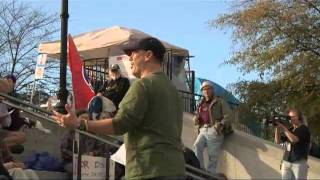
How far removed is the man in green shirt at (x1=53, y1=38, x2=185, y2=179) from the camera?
13.8ft

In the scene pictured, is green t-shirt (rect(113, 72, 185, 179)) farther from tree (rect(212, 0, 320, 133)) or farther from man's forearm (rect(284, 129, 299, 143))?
tree (rect(212, 0, 320, 133))

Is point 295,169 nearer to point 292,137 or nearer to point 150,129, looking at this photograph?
point 292,137

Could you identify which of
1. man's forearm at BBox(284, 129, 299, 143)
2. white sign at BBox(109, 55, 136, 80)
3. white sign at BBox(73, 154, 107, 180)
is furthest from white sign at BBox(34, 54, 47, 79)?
man's forearm at BBox(284, 129, 299, 143)

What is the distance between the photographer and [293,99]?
1866 centimetres

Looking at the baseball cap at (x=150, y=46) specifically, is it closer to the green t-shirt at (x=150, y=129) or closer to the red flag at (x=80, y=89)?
the green t-shirt at (x=150, y=129)

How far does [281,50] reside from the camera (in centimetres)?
1870

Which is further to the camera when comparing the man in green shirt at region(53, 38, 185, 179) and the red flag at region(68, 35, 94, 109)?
the red flag at region(68, 35, 94, 109)

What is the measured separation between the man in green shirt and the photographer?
19.2 ft

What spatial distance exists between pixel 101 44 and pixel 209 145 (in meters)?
6.13

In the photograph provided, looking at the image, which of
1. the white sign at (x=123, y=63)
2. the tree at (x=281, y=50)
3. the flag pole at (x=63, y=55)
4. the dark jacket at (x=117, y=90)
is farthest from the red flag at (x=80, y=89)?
the tree at (x=281, y=50)

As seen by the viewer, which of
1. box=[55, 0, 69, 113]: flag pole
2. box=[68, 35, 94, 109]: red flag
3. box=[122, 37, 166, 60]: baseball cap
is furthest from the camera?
box=[68, 35, 94, 109]: red flag

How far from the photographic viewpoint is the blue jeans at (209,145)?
10602 mm

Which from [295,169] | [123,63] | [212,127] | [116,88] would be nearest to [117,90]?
[116,88]

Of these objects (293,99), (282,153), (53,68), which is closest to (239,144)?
(282,153)
